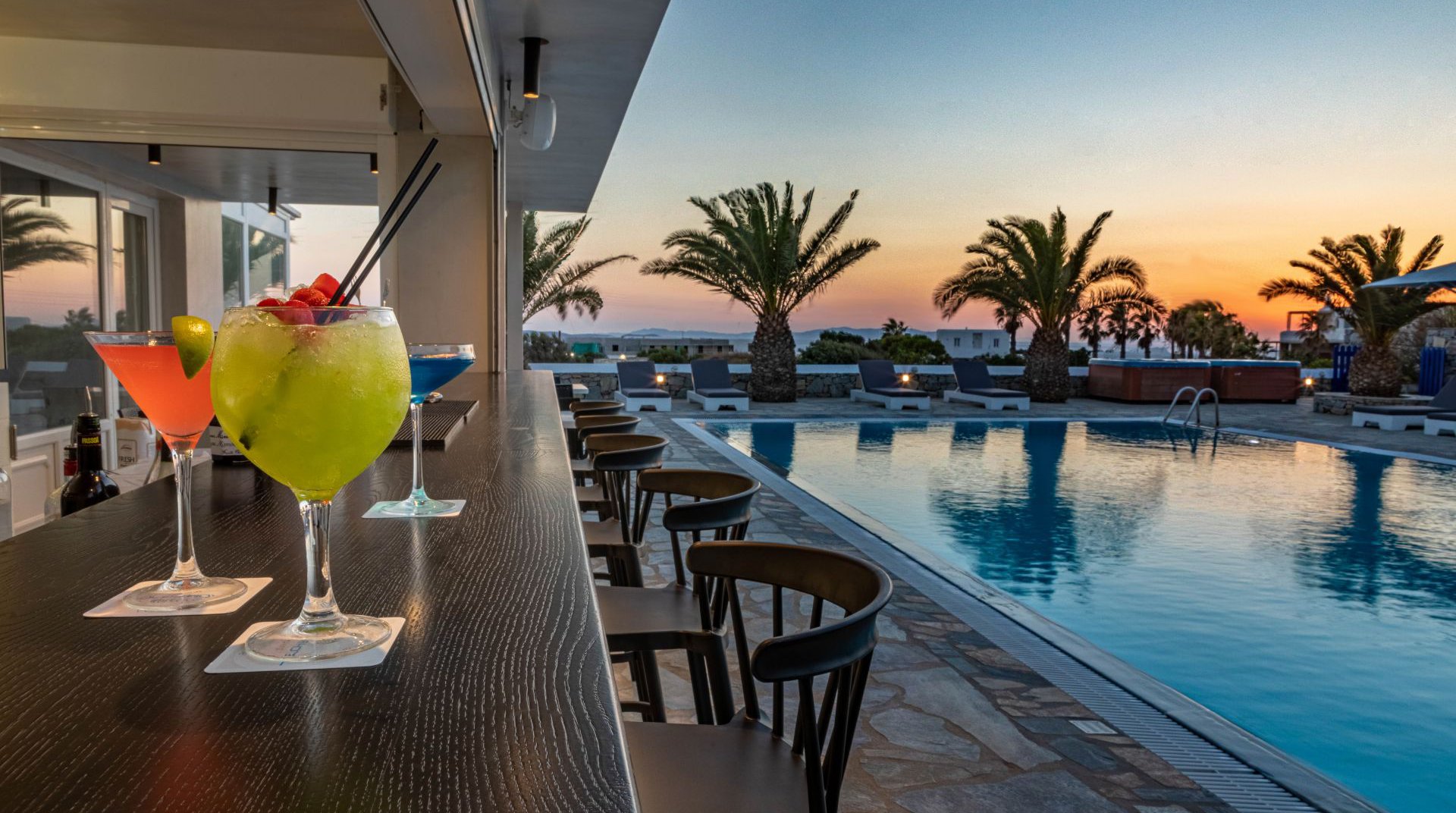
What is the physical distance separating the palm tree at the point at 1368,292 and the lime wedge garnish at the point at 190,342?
21084 millimetres

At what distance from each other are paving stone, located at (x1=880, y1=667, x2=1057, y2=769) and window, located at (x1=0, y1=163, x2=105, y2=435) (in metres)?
5.16

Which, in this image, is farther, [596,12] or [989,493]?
[989,493]

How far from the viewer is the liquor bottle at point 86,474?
122 cm

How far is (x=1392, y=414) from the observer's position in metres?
13.6

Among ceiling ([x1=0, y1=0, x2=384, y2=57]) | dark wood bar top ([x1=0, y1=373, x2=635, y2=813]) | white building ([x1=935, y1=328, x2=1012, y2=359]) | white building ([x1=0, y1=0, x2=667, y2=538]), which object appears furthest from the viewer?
white building ([x1=935, y1=328, x2=1012, y2=359])

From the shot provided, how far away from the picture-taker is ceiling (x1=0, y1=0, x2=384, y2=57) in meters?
3.94

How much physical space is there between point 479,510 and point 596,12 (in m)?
3.80

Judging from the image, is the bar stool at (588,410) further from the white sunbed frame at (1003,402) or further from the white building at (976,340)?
the white building at (976,340)

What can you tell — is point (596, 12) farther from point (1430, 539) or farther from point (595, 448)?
point (1430, 539)

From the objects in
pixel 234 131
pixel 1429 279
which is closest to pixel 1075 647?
pixel 234 131

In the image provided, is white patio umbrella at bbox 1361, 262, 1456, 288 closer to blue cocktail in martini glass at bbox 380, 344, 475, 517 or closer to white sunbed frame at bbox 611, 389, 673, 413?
white sunbed frame at bbox 611, 389, 673, 413

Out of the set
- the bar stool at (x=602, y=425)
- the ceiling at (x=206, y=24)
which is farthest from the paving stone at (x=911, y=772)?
the ceiling at (x=206, y=24)

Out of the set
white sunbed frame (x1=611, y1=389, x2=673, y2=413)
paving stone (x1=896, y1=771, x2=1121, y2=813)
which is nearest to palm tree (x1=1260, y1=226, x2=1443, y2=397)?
white sunbed frame (x1=611, y1=389, x2=673, y2=413)

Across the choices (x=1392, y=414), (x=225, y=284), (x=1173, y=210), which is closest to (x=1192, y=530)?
(x=225, y=284)
